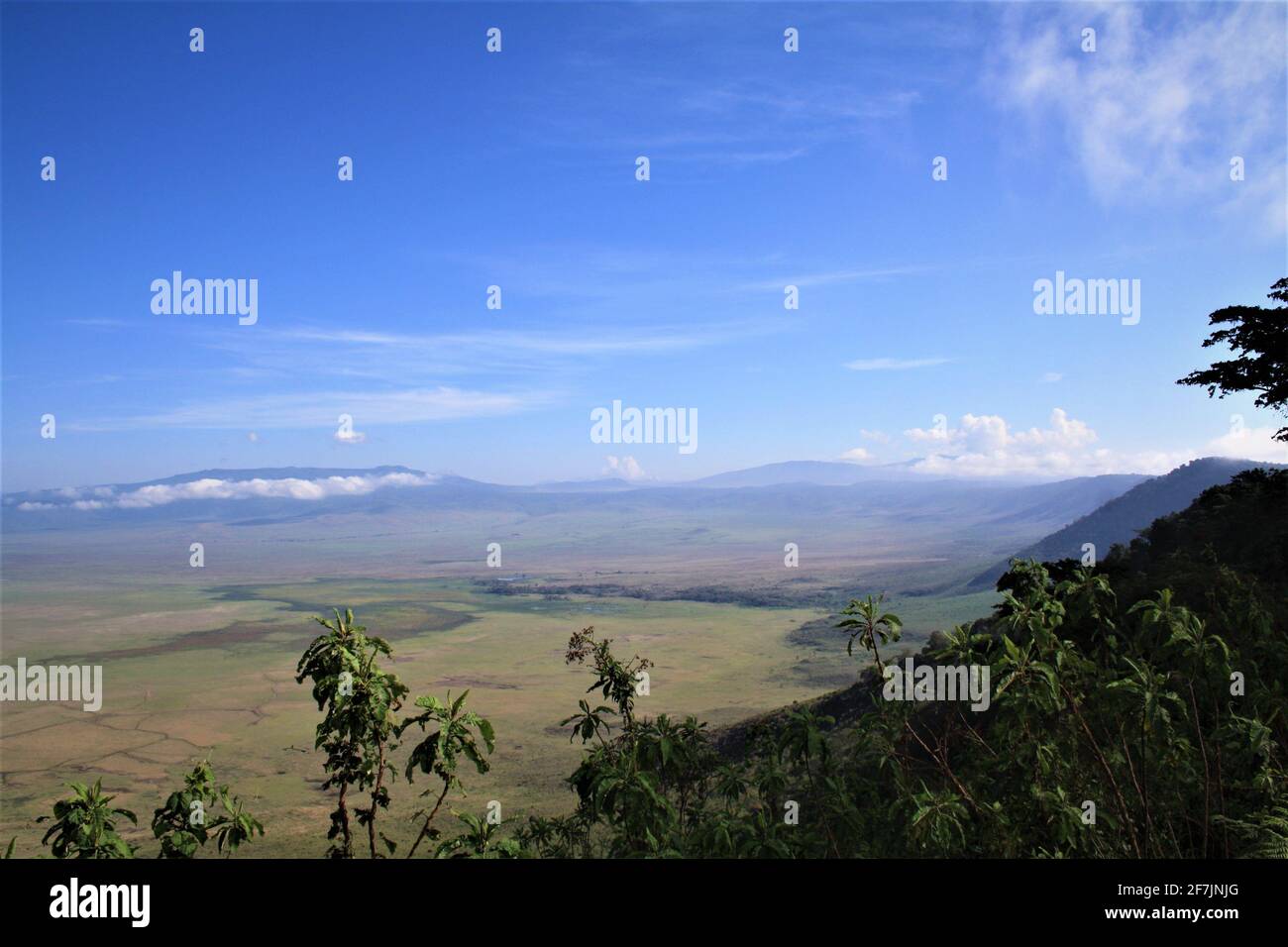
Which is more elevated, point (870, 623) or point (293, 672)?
point (870, 623)

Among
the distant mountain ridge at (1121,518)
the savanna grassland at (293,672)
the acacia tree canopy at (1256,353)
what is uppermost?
the acacia tree canopy at (1256,353)

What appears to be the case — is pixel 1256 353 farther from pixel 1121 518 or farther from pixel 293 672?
pixel 1121 518

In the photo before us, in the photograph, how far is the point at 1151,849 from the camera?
6215 mm

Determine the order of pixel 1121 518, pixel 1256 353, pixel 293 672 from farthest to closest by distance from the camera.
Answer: pixel 1121 518 < pixel 293 672 < pixel 1256 353
